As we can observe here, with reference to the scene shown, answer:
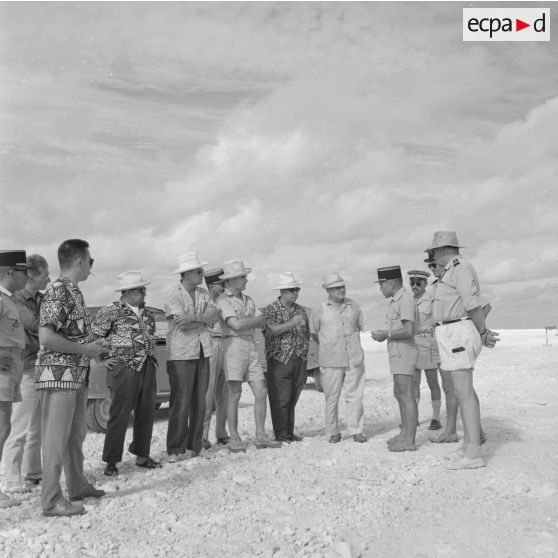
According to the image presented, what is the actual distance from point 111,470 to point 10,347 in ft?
5.88

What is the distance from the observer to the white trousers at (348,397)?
27.1 ft

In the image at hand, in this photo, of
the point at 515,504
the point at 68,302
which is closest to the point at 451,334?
the point at 515,504

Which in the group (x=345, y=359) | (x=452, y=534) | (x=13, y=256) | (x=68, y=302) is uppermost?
(x=13, y=256)

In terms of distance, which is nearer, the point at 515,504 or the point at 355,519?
the point at 355,519

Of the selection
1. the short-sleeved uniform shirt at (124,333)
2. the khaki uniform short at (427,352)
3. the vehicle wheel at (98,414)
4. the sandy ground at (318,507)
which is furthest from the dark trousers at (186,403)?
the khaki uniform short at (427,352)

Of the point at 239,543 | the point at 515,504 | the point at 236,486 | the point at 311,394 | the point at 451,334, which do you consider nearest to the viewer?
the point at 239,543

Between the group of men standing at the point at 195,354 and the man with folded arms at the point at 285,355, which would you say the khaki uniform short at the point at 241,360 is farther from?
the man with folded arms at the point at 285,355

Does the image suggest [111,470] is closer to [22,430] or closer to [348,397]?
[22,430]

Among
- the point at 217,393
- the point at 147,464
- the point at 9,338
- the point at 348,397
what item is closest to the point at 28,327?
the point at 9,338

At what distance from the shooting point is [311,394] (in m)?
13.7

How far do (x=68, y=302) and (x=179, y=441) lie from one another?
258 centimetres

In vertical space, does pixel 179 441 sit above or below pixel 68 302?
below

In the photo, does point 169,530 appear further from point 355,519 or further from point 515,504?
point 515,504

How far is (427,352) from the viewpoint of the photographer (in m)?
8.70
